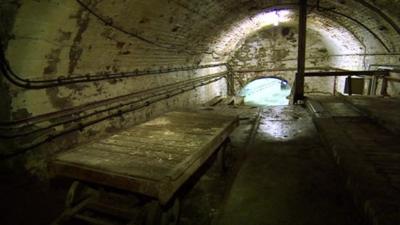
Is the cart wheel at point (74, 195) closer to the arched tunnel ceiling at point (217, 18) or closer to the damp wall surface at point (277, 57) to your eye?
the arched tunnel ceiling at point (217, 18)

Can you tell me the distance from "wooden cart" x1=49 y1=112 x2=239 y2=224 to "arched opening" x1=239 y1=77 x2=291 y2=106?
12.7 m

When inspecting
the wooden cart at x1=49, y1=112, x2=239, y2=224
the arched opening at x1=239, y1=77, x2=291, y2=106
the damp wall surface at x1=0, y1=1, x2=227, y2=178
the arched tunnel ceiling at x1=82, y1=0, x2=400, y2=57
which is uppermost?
the arched tunnel ceiling at x1=82, y1=0, x2=400, y2=57

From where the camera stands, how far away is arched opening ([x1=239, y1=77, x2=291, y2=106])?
16675mm

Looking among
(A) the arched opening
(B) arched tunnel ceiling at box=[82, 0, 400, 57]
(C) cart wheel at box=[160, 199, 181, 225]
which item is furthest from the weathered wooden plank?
(A) the arched opening

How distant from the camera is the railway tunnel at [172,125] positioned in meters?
2.77

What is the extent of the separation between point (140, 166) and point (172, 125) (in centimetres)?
145

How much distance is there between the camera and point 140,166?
7.61ft

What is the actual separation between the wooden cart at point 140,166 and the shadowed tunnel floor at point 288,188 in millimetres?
629

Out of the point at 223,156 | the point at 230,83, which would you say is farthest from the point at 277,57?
the point at 223,156

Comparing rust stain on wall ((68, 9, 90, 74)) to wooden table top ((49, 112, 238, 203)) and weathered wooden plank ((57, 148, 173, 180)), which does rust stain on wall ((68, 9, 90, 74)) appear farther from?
weathered wooden plank ((57, 148, 173, 180))

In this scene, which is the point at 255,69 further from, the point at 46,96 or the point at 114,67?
the point at 46,96

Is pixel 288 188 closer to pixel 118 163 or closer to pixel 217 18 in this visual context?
pixel 118 163

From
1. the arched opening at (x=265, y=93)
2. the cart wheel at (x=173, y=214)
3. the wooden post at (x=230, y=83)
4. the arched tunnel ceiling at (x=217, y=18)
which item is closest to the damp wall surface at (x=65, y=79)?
the arched tunnel ceiling at (x=217, y=18)

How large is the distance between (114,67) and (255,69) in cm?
1094
